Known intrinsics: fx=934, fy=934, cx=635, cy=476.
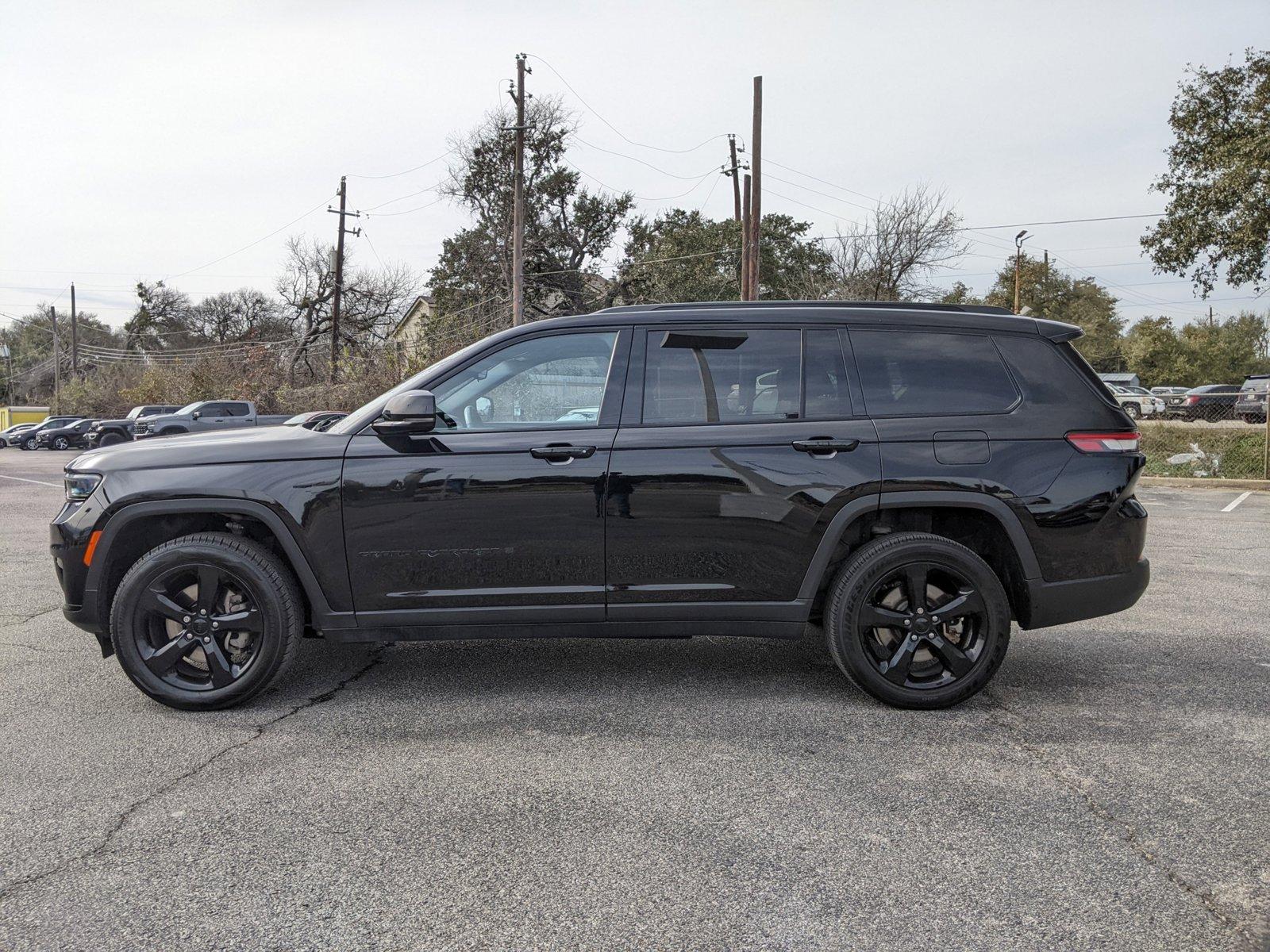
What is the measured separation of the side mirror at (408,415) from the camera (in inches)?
158

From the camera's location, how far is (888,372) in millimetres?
4340

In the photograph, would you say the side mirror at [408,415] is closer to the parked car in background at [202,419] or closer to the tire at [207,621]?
the tire at [207,621]

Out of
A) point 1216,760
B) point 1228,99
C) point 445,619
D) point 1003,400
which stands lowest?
point 1216,760

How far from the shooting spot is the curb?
599 inches

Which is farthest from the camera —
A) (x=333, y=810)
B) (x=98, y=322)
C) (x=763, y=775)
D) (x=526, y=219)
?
(x=98, y=322)

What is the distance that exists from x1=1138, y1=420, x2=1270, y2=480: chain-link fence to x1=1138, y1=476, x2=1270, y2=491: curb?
0.89 feet

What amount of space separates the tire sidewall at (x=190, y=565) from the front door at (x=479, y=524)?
0.37m

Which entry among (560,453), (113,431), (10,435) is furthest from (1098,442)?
(10,435)

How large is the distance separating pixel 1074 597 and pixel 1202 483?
13526 millimetres

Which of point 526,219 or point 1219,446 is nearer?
point 1219,446

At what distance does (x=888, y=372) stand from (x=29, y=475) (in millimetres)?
23845

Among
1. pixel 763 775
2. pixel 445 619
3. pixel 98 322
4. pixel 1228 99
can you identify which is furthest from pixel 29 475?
pixel 98 322

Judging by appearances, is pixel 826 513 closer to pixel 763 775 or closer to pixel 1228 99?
pixel 763 775

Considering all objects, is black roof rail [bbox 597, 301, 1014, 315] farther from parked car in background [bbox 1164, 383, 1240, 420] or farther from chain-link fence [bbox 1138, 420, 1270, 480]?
parked car in background [bbox 1164, 383, 1240, 420]
